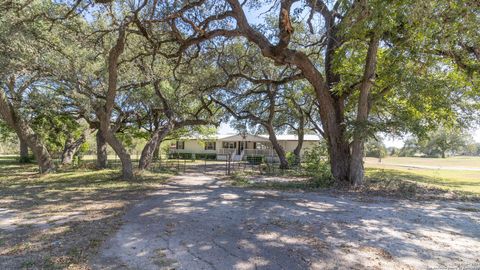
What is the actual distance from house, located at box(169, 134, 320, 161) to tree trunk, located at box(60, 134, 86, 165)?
1143 cm

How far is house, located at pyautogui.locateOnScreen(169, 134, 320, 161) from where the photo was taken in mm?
32375


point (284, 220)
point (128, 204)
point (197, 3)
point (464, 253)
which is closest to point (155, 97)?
point (197, 3)

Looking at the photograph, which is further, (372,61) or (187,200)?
(372,61)

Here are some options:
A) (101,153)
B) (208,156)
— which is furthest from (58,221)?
(208,156)

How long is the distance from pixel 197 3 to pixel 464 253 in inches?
313

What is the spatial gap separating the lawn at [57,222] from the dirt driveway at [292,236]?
35cm

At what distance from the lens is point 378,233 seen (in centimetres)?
491

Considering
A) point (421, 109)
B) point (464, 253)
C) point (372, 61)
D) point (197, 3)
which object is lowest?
point (464, 253)

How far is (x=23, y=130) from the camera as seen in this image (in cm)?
1340

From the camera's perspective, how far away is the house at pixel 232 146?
1275 inches

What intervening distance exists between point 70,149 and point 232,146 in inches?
737

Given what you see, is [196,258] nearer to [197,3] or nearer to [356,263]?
[356,263]

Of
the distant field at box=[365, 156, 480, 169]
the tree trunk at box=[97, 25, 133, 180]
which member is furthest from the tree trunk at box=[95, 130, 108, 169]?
the distant field at box=[365, 156, 480, 169]

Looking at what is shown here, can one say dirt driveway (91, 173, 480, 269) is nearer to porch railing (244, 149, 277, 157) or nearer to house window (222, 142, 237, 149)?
porch railing (244, 149, 277, 157)
